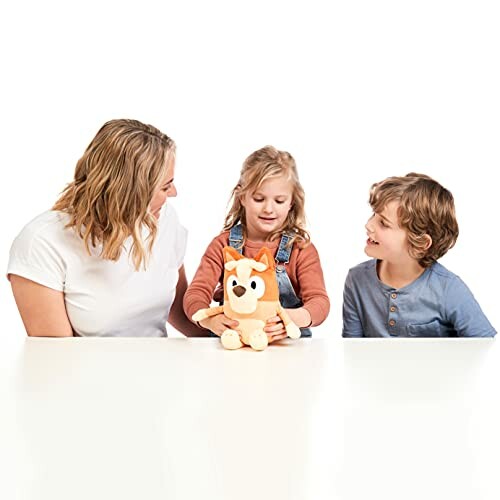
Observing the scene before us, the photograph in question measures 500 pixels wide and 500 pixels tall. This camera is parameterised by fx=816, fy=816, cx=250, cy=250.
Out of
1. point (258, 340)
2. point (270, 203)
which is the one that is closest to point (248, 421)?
point (258, 340)

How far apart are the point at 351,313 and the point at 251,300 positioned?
478mm

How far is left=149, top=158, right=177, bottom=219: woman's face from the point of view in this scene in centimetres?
159

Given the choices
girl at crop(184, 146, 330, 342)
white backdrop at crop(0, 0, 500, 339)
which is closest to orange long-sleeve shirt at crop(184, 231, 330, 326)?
girl at crop(184, 146, 330, 342)

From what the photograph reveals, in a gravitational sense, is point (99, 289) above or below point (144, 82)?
below

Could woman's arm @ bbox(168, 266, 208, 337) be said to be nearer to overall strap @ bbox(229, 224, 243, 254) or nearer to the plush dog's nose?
overall strap @ bbox(229, 224, 243, 254)

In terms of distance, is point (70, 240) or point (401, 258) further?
point (401, 258)

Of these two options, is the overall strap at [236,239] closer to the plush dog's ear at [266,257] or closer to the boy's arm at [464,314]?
the plush dog's ear at [266,257]

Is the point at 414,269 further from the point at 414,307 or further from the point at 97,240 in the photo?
the point at 97,240

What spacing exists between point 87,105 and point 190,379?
5.83 ft

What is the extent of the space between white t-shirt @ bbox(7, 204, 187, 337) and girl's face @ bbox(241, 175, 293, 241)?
0.68 feet

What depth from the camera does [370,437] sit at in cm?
102

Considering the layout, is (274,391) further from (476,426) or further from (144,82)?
(144,82)

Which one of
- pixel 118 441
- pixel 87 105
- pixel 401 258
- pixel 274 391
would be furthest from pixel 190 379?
pixel 87 105

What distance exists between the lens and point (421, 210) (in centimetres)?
175
